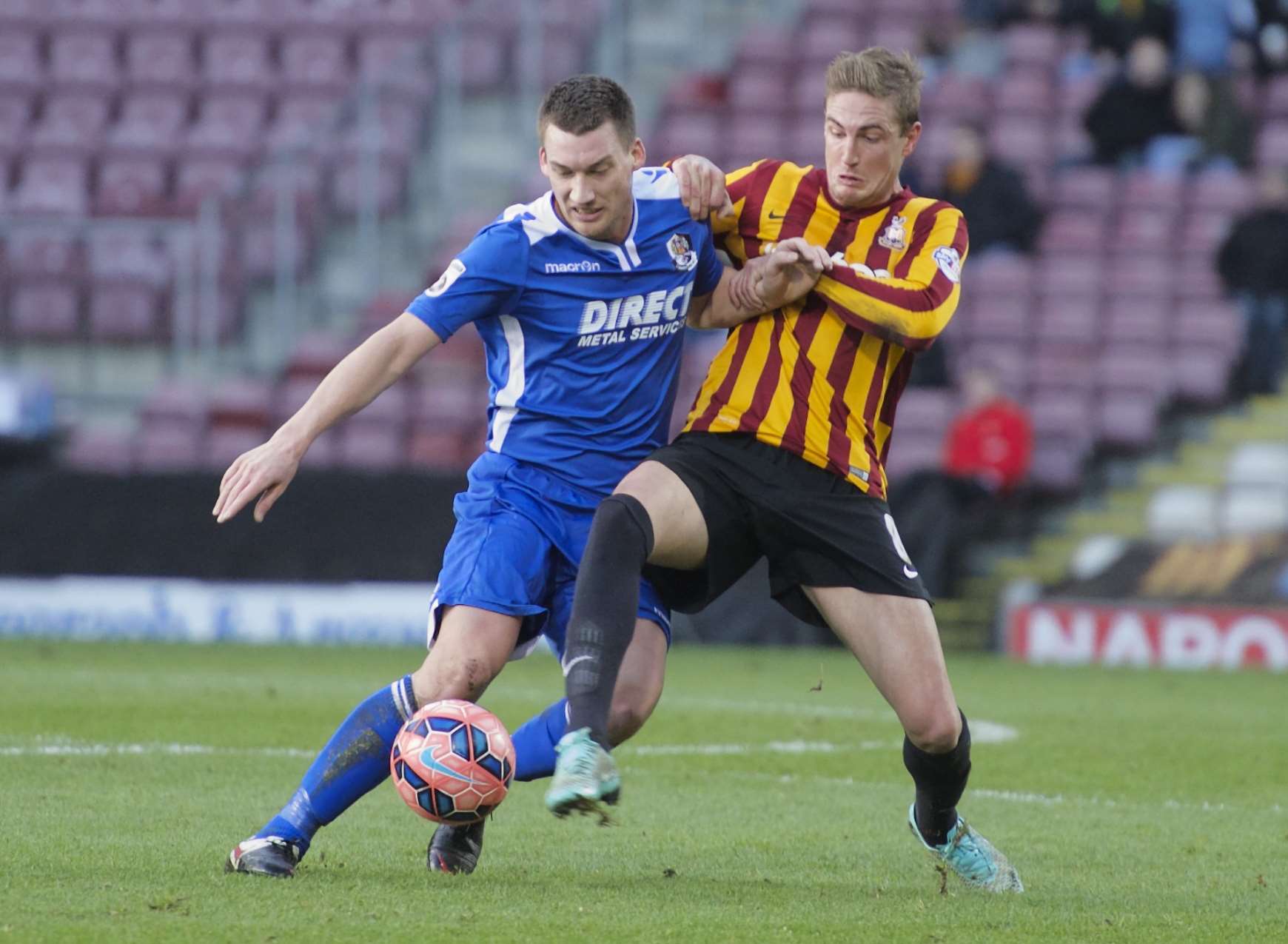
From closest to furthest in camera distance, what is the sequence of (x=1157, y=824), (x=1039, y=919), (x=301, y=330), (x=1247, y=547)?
1. (x=1039, y=919)
2. (x=1157, y=824)
3. (x=1247, y=547)
4. (x=301, y=330)

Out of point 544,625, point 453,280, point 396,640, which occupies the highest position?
point 453,280

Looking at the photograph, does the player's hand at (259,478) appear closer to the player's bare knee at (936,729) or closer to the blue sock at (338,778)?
the blue sock at (338,778)

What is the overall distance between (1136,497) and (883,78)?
10.6 meters

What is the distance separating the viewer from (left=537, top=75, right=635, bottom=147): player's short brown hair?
16.6 feet

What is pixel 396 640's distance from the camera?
14141 millimetres

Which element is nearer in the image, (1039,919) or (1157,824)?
(1039,919)

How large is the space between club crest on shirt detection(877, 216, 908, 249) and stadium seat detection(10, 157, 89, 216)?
12.9 m

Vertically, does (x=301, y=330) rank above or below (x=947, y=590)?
above

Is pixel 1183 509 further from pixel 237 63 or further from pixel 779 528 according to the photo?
pixel 779 528

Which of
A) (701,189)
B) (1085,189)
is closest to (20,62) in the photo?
(1085,189)

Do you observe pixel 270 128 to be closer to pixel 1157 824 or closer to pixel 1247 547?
pixel 1247 547

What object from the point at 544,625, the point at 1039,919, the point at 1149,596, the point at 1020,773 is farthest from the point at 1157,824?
the point at 1149,596

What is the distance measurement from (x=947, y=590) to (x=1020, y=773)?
6.50 meters

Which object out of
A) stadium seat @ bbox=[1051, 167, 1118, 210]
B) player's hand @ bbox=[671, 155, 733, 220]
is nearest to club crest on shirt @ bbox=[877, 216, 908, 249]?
player's hand @ bbox=[671, 155, 733, 220]
